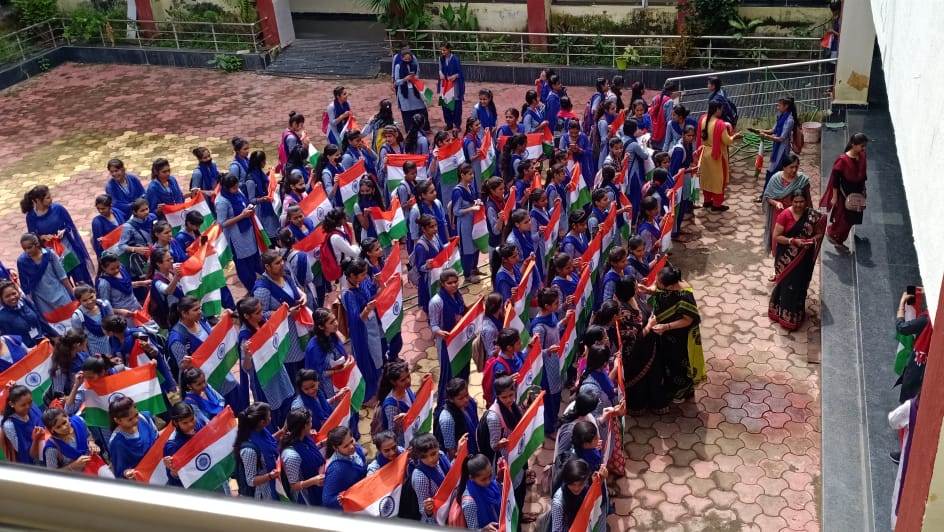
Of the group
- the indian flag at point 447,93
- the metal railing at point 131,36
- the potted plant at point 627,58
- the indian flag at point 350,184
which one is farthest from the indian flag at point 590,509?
the metal railing at point 131,36

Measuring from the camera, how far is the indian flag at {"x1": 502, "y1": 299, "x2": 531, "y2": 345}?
5.95 m

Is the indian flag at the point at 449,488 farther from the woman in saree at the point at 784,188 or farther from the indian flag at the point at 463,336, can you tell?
the woman in saree at the point at 784,188

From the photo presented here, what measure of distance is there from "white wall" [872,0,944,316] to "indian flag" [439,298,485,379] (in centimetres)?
284

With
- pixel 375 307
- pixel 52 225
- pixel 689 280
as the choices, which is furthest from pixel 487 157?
pixel 52 225

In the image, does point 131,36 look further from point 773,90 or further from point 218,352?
point 218,352

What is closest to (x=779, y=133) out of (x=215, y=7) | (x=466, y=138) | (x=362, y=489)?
(x=466, y=138)

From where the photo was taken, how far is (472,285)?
8.77 meters

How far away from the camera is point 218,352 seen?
19.3 ft

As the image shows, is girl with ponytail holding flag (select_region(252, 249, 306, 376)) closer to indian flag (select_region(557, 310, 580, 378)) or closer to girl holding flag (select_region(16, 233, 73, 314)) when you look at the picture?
indian flag (select_region(557, 310, 580, 378))

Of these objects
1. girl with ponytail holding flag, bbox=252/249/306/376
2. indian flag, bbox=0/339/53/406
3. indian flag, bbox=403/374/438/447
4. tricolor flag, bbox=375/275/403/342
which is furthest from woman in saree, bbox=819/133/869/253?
indian flag, bbox=0/339/53/406

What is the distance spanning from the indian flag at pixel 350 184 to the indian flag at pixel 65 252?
2552 mm

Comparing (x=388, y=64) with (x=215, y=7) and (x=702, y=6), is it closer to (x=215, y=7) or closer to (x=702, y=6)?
(x=215, y=7)

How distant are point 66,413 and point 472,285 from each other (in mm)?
4279

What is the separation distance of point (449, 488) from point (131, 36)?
1599 centimetres
